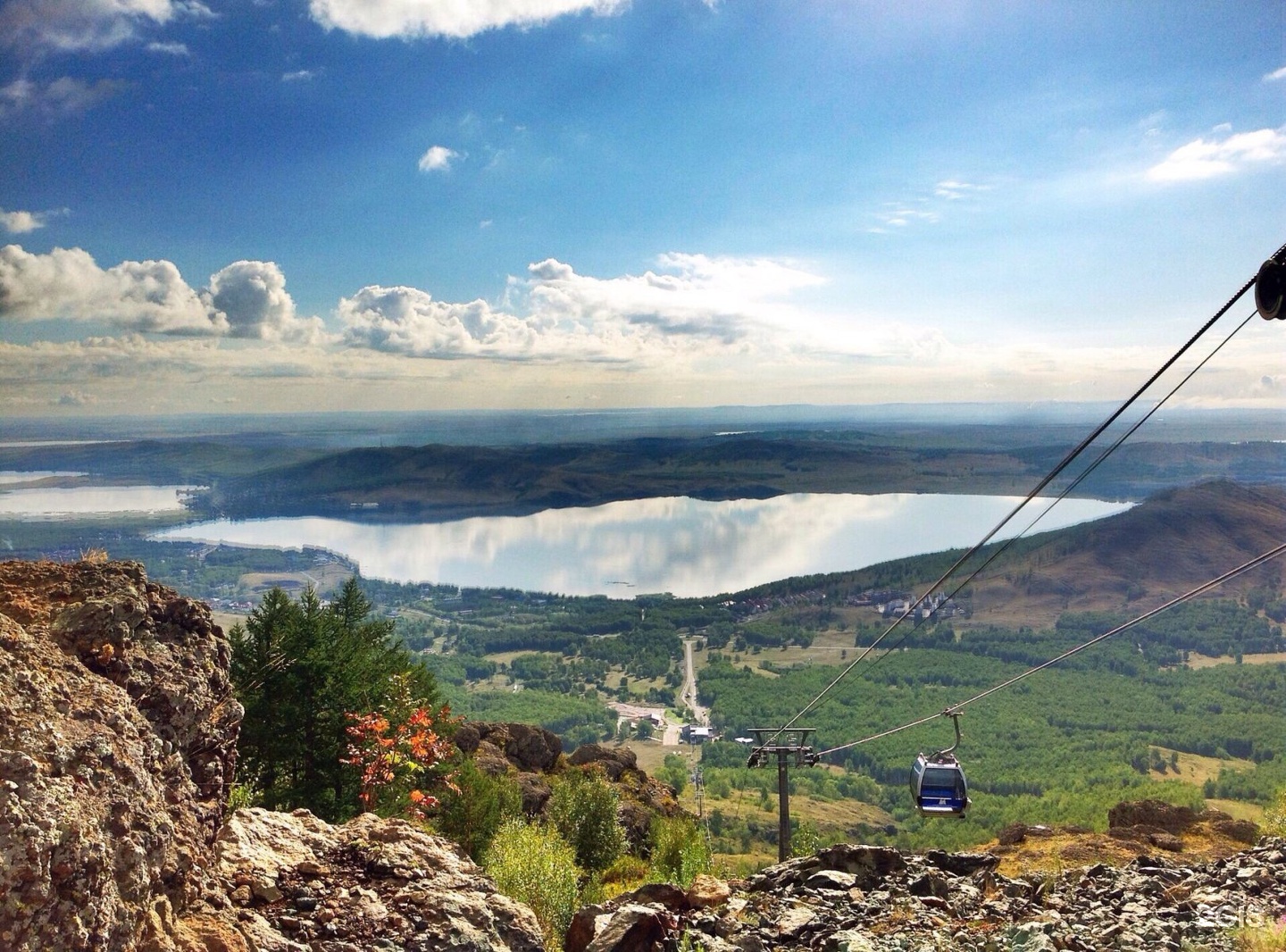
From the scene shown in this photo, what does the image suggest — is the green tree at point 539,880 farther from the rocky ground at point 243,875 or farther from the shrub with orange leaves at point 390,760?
the rocky ground at point 243,875

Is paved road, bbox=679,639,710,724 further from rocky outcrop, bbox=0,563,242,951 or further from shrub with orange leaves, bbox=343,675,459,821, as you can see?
rocky outcrop, bbox=0,563,242,951

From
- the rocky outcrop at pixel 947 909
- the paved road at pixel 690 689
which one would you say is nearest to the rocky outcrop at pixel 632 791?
the rocky outcrop at pixel 947 909

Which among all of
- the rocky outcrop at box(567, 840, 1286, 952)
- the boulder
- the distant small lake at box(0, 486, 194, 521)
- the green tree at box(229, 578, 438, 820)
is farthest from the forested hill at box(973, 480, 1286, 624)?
the distant small lake at box(0, 486, 194, 521)

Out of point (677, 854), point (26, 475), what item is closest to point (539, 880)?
point (677, 854)

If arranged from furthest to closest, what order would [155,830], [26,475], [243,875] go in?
1. [26,475]
2. [243,875]
3. [155,830]

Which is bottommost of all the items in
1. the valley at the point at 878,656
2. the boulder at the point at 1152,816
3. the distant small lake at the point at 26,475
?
the valley at the point at 878,656

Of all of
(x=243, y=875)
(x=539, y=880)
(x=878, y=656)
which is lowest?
(x=878, y=656)

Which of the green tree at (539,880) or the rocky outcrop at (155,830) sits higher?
the rocky outcrop at (155,830)

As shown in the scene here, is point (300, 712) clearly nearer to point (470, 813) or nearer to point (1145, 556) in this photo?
point (470, 813)
